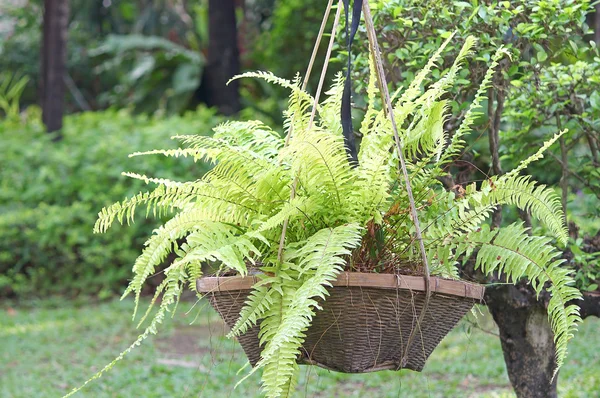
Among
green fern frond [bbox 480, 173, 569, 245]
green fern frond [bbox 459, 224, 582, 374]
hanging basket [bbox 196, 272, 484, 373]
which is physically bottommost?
hanging basket [bbox 196, 272, 484, 373]

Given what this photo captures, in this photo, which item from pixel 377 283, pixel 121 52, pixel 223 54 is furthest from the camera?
pixel 121 52

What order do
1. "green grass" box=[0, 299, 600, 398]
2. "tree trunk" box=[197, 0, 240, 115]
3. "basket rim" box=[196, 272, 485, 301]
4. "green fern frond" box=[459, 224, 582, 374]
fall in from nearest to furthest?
1. "basket rim" box=[196, 272, 485, 301]
2. "green fern frond" box=[459, 224, 582, 374]
3. "green grass" box=[0, 299, 600, 398]
4. "tree trunk" box=[197, 0, 240, 115]

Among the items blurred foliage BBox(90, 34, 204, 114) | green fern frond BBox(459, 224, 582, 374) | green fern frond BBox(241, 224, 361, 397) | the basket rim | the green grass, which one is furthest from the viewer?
blurred foliage BBox(90, 34, 204, 114)

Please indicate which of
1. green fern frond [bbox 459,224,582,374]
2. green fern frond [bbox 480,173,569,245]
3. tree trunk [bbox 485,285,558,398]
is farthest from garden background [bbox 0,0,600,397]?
green fern frond [bbox 459,224,582,374]

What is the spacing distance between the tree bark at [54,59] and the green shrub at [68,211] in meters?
0.85

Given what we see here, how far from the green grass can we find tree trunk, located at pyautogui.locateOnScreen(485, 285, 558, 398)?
1.22m

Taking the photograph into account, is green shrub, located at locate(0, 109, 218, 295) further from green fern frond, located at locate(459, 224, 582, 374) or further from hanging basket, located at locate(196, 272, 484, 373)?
green fern frond, located at locate(459, 224, 582, 374)

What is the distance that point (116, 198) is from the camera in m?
9.88

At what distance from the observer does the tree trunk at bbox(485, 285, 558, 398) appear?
374cm

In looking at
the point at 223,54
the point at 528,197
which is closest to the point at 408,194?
the point at 528,197

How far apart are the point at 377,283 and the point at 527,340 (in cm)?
172

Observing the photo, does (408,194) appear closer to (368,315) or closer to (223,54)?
(368,315)

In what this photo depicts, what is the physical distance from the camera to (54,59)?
1120 centimetres

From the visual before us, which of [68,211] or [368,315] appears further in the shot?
[68,211]
